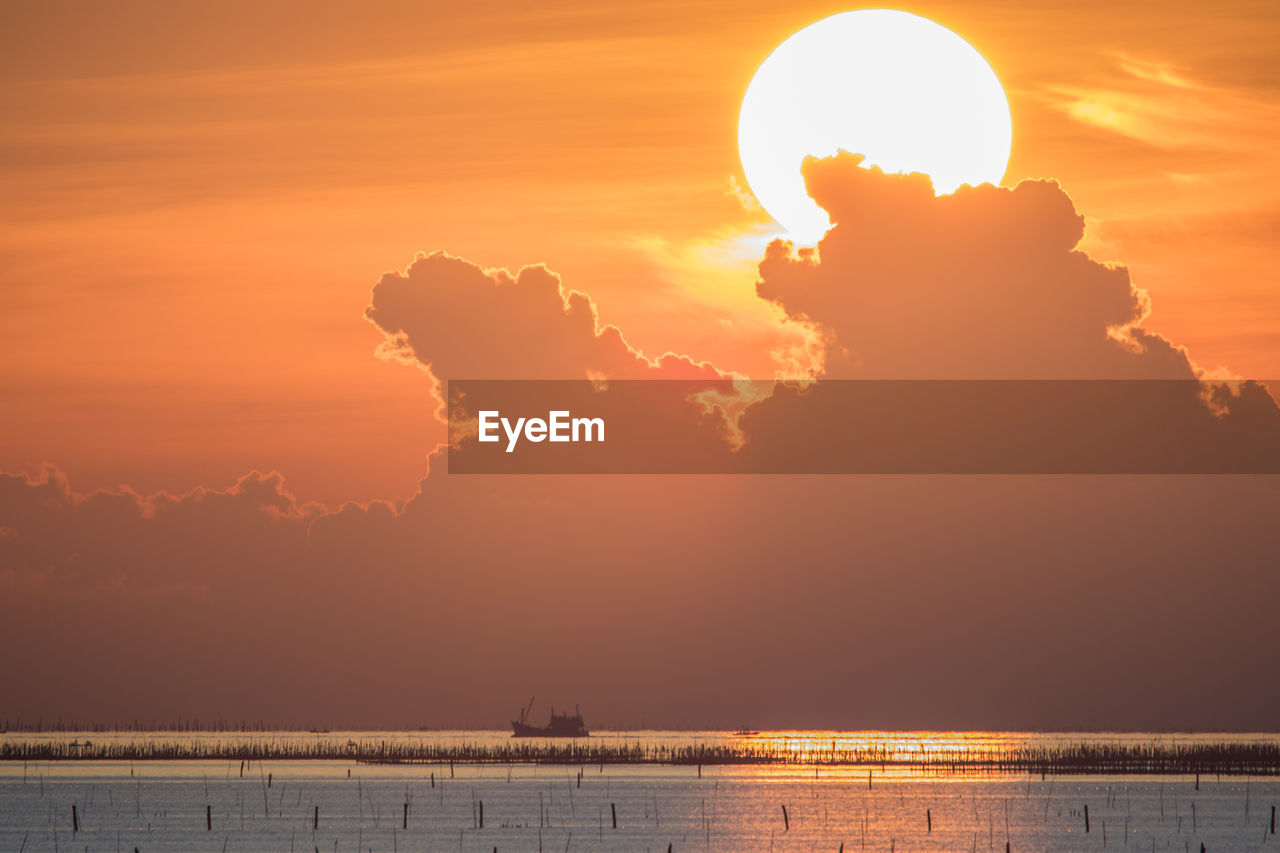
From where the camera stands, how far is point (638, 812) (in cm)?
12912

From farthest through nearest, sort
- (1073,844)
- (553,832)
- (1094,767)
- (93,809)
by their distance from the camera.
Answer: (1094,767)
(93,809)
(553,832)
(1073,844)

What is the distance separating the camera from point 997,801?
140500 mm

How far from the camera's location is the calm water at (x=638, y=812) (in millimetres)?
106125

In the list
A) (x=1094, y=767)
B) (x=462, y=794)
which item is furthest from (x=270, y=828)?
(x=1094, y=767)

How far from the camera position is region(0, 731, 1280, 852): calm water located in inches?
4178

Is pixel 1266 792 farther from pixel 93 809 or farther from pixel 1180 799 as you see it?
pixel 93 809

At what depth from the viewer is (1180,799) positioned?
5610 inches

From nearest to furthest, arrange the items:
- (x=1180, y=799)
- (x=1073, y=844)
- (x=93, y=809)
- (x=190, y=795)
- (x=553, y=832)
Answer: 1. (x=1073, y=844)
2. (x=553, y=832)
3. (x=93, y=809)
4. (x=1180, y=799)
5. (x=190, y=795)

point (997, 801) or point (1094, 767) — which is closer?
point (997, 801)

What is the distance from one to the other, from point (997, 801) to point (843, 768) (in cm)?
5899

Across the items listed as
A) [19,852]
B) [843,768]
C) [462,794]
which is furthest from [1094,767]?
[19,852]

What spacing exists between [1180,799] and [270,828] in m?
80.6

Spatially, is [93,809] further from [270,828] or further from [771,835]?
[771,835]

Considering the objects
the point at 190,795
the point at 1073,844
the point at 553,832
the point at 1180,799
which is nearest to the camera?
the point at 1073,844
